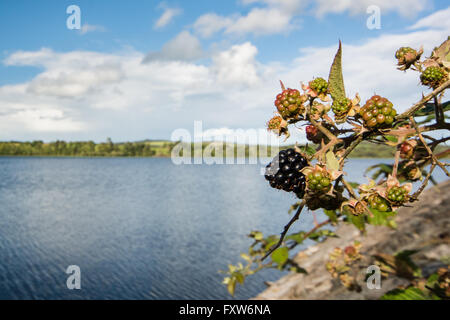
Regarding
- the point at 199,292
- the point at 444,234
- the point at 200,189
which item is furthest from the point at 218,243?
the point at 200,189

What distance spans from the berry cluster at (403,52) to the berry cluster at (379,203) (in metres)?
0.52

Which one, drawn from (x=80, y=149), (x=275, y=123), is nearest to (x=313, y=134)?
(x=275, y=123)

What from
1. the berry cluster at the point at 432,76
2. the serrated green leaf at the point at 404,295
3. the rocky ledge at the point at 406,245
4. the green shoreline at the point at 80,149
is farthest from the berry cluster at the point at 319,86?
the green shoreline at the point at 80,149

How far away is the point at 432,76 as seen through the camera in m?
1.11

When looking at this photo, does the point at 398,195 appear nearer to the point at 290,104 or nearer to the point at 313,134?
the point at 313,134

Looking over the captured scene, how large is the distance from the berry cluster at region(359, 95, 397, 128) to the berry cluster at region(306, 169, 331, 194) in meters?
0.18

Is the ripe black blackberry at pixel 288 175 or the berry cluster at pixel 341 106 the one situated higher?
the berry cluster at pixel 341 106

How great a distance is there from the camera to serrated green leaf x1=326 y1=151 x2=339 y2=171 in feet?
3.21

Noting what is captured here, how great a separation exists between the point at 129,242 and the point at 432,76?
2503cm

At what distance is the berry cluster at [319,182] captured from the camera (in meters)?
0.99

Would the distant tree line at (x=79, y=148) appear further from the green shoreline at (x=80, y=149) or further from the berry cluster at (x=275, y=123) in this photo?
the berry cluster at (x=275, y=123)

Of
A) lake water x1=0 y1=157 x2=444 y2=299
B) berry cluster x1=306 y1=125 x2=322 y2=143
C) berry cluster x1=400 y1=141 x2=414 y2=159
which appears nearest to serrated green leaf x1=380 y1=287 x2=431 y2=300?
berry cluster x1=400 y1=141 x2=414 y2=159
